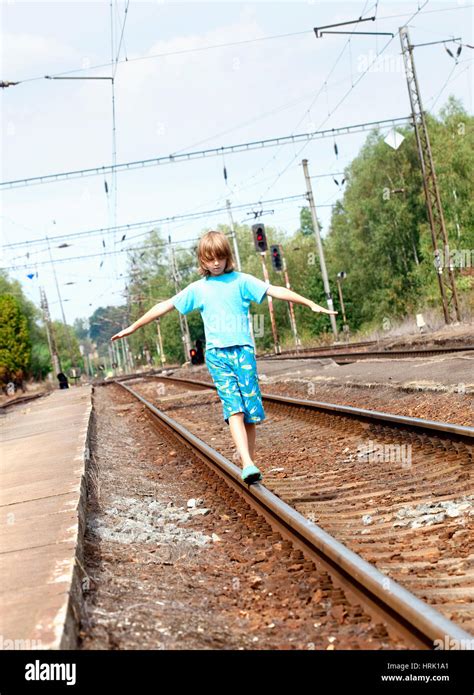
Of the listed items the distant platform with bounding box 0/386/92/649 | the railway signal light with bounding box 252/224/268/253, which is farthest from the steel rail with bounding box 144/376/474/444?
the railway signal light with bounding box 252/224/268/253

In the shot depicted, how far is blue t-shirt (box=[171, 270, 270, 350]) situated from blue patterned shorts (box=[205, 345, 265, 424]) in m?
0.07

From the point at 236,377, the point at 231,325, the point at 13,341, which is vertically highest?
the point at 13,341

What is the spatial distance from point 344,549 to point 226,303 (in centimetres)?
230

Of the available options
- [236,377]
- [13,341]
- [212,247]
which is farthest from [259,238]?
[13,341]

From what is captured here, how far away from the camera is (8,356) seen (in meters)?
81.7

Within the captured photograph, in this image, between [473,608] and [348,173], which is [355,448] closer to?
[473,608]

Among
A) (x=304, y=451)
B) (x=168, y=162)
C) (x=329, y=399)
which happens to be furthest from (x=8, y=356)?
(x=304, y=451)

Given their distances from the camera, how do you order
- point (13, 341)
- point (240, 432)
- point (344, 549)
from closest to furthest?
point (344, 549), point (240, 432), point (13, 341)

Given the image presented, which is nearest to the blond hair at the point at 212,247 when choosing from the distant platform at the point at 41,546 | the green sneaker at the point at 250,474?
the green sneaker at the point at 250,474

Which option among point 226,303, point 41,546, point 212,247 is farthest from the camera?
point 226,303

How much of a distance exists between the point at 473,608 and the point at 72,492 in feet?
13.3

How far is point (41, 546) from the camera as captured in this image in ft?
17.1

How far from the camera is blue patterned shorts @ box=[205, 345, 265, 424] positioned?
6441 millimetres

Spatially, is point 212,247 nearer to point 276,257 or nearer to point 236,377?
point 236,377
